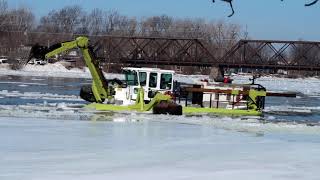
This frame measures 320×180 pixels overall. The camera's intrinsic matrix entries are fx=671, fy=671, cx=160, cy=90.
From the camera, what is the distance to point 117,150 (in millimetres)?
12297

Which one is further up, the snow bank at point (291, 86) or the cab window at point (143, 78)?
the cab window at point (143, 78)

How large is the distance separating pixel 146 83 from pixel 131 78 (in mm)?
793

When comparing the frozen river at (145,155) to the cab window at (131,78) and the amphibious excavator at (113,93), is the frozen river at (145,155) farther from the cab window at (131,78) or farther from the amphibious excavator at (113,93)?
the cab window at (131,78)

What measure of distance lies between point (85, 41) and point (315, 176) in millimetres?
24867

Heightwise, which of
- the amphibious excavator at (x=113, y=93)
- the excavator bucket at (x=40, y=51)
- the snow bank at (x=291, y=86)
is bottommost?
the snow bank at (x=291, y=86)

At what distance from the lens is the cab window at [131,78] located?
31.9 metres

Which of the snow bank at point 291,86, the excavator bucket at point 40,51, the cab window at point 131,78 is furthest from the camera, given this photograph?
the snow bank at point 291,86

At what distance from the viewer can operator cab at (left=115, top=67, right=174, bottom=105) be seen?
31797 mm

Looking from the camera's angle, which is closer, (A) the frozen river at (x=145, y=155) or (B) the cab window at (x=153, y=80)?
(A) the frozen river at (x=145, y=155)

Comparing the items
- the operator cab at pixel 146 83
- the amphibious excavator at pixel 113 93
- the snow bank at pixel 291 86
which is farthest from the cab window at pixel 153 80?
the snow bank at pixel 291 86

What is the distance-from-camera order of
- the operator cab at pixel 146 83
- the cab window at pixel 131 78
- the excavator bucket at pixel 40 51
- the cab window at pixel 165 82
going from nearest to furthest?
1. the operator cab at pixel 146 83
2. the cab window at pixel 131 78
3. the cab window at pixel 165 82
4. the excavator bucket at pixel 40 51

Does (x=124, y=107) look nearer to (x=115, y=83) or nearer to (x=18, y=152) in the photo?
(x=115, y=83)

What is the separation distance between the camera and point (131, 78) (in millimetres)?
32125

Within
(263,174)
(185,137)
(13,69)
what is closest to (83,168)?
(263,174)
